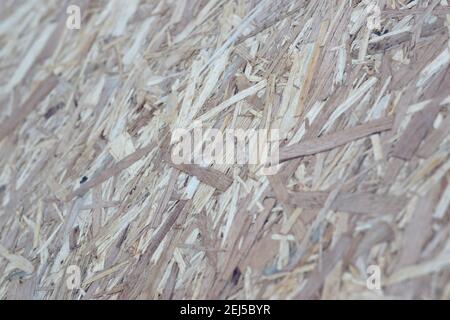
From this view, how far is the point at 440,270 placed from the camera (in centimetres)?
120

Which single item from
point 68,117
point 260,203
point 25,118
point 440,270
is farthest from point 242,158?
point 25,118

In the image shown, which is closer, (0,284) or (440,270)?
(440,270)

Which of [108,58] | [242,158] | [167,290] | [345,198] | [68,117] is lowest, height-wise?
[167,290]

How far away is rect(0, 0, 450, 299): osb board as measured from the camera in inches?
51.6

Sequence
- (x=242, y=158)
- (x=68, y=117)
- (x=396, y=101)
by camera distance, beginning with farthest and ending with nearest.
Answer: (x=68, y=117), (x=242, y=158), (x=396, y=101)

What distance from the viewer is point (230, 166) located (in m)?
1.57

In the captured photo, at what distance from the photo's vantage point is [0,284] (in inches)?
68.6

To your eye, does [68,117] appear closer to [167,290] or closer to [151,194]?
[151,194]

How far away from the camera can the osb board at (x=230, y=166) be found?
131cm

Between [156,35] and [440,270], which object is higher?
[156,35]

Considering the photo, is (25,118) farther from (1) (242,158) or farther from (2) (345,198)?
(2) (345,198)

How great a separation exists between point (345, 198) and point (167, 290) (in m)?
0.46

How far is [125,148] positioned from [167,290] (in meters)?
0.48

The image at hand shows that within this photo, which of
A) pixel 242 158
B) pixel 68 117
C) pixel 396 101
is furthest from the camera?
pixel 68 117
